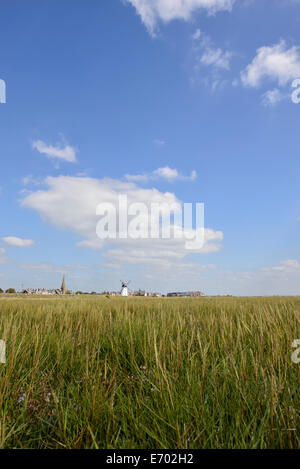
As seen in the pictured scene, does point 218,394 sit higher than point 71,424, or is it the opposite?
Result: point 218,394

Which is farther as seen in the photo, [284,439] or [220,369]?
[220,369]

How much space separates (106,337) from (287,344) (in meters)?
2.14

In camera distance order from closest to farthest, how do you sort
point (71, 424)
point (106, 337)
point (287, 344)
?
point (71, 424) < point (287, 344) < point (106, 337)
